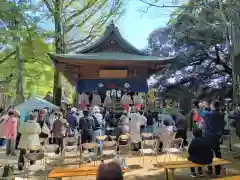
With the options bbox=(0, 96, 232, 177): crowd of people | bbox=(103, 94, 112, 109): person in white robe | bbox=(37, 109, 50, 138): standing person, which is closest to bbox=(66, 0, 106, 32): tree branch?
bbox=(103, 94, 112, 109): person in white robe

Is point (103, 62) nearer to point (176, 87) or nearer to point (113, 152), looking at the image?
point (113, 152)

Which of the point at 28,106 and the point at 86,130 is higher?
the point at 28,106

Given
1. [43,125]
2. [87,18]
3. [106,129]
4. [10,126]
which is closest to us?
[10,126]

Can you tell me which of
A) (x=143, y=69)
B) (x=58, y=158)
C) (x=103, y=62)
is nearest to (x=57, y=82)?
(x=103, y=62)

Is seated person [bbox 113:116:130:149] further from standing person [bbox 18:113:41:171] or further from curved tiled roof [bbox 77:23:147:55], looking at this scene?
curved tiled roof [bbox 77:23:147:55]

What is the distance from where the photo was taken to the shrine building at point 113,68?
47.5 ft

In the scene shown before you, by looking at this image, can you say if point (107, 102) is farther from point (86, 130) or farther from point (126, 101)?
point (86, 130)

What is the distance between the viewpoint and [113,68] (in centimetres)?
1495

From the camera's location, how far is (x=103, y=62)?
14.0m

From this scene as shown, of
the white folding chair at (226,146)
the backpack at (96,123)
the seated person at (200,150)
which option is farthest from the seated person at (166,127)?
the seated person at (200,150)

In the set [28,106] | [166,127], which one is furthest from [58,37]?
[166,127]

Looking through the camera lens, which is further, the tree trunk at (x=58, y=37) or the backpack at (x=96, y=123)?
the tree trunk at (x=58, y=37)

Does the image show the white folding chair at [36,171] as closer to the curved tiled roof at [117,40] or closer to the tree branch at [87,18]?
the curved tiled roof at [117,40]

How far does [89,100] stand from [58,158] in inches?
233
